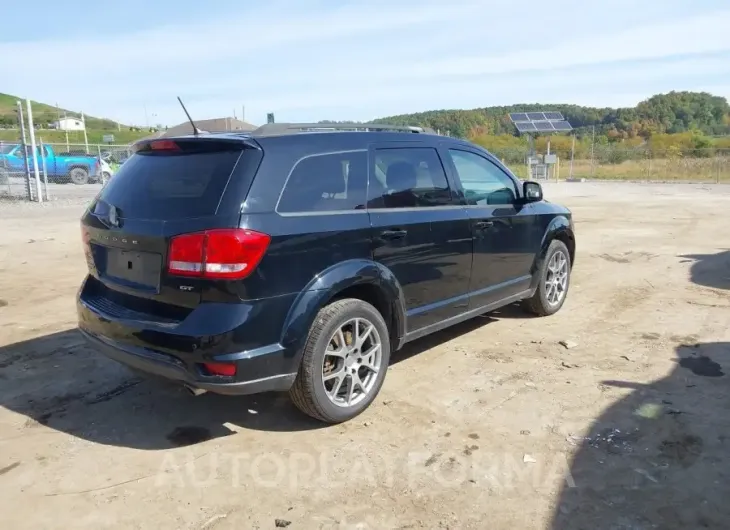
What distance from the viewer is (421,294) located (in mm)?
4207

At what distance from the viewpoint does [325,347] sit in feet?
11.4

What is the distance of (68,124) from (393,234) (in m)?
95.6

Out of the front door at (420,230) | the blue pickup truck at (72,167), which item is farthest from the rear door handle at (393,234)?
the blue pickup truck at (72,167)

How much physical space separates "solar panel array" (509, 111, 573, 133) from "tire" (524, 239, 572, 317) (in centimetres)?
3204

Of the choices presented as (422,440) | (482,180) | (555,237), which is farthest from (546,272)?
(422,440)

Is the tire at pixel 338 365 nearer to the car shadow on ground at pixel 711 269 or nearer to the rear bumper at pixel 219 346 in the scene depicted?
the rear bumper at pixel 219 346

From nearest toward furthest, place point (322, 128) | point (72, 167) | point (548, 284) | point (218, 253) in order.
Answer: point (218, 253)
point (322, 128)
point (548, 284)
point (72, 167)

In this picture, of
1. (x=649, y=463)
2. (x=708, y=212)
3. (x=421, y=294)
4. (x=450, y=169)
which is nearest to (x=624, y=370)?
(x=649, y=463)

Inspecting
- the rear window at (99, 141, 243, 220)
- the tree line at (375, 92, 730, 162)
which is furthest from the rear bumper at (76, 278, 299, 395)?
the tree line at (375, 92, 730, 162)

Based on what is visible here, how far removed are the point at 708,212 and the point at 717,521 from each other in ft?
49.7

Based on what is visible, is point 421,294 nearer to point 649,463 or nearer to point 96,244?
point 649,463

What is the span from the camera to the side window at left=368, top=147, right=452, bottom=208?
3.99 metres

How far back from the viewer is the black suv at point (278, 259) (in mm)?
3131

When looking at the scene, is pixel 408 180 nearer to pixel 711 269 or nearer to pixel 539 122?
pixel 711 269
